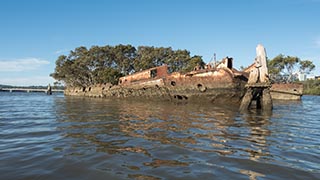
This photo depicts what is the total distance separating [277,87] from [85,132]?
95.1ft

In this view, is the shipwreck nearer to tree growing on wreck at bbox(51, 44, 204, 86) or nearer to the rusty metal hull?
the rusty metal hull

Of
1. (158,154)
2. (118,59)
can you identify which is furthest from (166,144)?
(118,59)

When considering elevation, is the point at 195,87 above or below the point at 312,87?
below

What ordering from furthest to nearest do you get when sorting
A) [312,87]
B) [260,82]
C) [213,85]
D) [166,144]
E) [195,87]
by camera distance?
[312,87] < [195,87] < [213,85] < [260,82] < [166,144]

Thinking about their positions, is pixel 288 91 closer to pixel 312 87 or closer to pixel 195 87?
pixel 195 87

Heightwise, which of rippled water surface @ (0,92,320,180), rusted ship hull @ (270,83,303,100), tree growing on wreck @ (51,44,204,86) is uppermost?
tree growing on wreck @ (51,44,204,86)

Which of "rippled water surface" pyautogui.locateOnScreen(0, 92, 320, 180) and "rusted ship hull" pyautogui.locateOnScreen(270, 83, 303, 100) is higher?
"rusted ship hull" pyautogui.locateOnScreen(270, 83, 303, 100)

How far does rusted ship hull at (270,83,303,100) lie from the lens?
2914 cm

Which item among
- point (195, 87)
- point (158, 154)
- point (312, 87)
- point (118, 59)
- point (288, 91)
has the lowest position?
point (158, 154)

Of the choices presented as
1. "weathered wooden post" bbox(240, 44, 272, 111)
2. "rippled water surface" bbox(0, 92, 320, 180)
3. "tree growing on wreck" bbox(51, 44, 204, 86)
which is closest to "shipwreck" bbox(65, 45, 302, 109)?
"weathered wooden post" bbox(240, 44, 272, 111)

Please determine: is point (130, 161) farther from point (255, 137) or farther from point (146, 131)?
point (255, 137)

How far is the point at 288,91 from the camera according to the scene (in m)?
29.5

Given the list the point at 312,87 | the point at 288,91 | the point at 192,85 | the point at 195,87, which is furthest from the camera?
the point at 312,87

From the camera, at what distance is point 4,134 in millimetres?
6047
